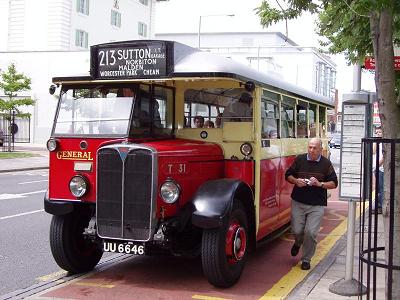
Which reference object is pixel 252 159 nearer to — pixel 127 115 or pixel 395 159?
pixel 127 115

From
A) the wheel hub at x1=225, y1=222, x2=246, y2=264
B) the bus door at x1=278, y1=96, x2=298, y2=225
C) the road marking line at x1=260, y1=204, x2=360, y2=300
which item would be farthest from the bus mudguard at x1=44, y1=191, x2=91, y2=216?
the bus door at x1=278, y1=96, x2=298, y2=225

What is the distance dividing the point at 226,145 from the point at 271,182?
103 cm

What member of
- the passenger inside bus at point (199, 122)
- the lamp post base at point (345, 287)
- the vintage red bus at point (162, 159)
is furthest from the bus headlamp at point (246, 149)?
the lamp post base at point (345, 287)

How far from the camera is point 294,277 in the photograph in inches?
262

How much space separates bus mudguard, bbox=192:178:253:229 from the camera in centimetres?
571

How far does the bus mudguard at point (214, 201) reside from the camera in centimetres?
571

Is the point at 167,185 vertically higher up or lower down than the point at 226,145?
lower down

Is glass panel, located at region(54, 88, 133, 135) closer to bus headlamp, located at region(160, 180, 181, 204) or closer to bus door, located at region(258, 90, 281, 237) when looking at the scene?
bus headlamp, located at region(160, 180, 181, 204)

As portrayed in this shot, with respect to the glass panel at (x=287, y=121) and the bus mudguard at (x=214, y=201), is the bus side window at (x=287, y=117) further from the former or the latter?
the bus mudguard at (x=214, y=201)

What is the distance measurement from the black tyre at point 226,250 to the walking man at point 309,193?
105 cm

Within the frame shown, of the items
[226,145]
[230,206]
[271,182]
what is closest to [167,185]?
[230,206]

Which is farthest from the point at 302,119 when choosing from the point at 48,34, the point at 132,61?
the point at 48,34

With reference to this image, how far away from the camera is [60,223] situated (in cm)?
650

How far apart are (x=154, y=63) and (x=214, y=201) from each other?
173 centimetres
